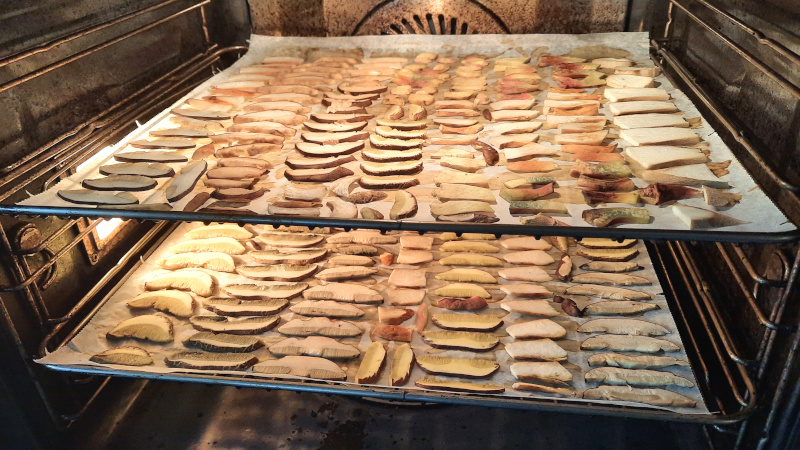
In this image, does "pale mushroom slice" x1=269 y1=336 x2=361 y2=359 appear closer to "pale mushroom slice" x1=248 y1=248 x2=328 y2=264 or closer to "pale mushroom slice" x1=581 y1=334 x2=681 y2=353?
"pale mushroom slice" x1=248 y1=248 x2=328 y2=264

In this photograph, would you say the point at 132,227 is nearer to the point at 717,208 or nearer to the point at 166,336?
the point at 166,336

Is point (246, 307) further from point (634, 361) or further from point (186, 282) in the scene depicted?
point (634, 361)

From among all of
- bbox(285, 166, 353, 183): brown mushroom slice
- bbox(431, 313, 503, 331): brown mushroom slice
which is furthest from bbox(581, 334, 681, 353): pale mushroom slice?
bbox(285, 166, 353, 183): brown mushroom slice

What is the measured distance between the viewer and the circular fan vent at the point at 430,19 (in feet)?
12.6

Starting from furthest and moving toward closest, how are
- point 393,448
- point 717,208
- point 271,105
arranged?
point 271,105
point 393,448
point 717,208

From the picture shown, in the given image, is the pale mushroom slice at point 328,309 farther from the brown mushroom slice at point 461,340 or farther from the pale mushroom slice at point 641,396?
the pale mushroom slice at point 641,396

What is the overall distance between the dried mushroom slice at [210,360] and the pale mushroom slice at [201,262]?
549 millimetres

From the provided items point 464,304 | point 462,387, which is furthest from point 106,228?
point 462,387

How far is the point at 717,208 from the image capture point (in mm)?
1950

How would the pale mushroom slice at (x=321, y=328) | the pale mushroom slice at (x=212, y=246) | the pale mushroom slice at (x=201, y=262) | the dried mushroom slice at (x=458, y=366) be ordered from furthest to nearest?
the pale mushroom slice at (x=212, y=246)
the pale mushroom slice at (x=201, y=262)
the pale mushroom slice at (x=321, y=328)
the dried mushroom slice at (x=458, y=366)

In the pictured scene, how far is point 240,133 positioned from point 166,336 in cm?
104

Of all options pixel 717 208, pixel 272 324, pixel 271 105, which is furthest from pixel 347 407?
pixel 717 208

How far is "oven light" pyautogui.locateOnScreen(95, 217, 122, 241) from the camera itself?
2.81 metres

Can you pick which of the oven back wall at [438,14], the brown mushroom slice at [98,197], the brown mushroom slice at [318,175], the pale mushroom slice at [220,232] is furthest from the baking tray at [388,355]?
the oven back wall at [438,14]
